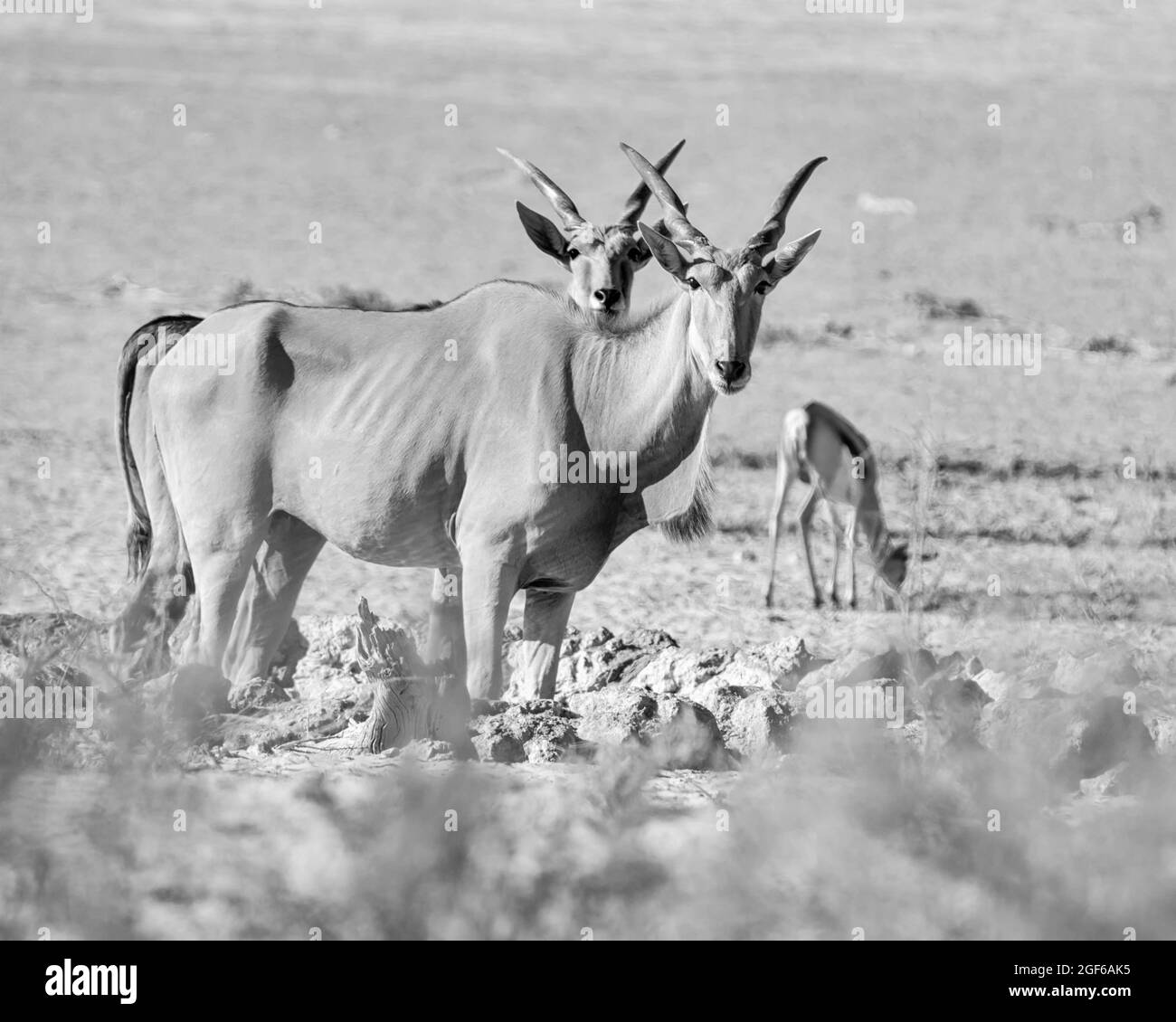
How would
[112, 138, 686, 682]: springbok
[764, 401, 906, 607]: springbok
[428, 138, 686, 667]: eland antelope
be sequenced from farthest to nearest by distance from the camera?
[764, 401, 906, 607]: springbok → [428, 138, 686, 667]: eland antelope → [112, 138, 686, 682]: springbok

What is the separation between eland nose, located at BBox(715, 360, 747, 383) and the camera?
→ 725cm

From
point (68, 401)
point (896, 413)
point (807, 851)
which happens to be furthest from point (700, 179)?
point (807, 851)

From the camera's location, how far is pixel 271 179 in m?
26.2

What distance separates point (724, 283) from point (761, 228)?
2.07 feet

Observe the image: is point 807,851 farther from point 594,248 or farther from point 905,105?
point 905,105

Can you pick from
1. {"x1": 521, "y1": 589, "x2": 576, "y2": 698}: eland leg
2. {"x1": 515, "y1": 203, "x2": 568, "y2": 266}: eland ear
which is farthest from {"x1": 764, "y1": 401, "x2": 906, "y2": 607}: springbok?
{"x1": 521, "y1": 589, "x2": 576, "y2": 698}: eland leg

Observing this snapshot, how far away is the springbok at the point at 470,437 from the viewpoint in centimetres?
765

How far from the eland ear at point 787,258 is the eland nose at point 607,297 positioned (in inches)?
78.6

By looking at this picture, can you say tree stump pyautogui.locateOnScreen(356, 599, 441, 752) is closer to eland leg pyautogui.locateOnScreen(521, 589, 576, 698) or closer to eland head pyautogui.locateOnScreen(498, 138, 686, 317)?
eland leg pyautogui.locateOnScreen(521, 589, 576, 698)

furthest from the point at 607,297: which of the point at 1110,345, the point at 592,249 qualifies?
the point at 1110,345

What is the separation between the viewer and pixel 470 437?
7805 mm

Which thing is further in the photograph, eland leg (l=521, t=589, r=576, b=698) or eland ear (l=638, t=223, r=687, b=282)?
eland leg (l=521, t=589, r=576, b=698)

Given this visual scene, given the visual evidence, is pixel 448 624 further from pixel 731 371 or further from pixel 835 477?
pixel 835 477
